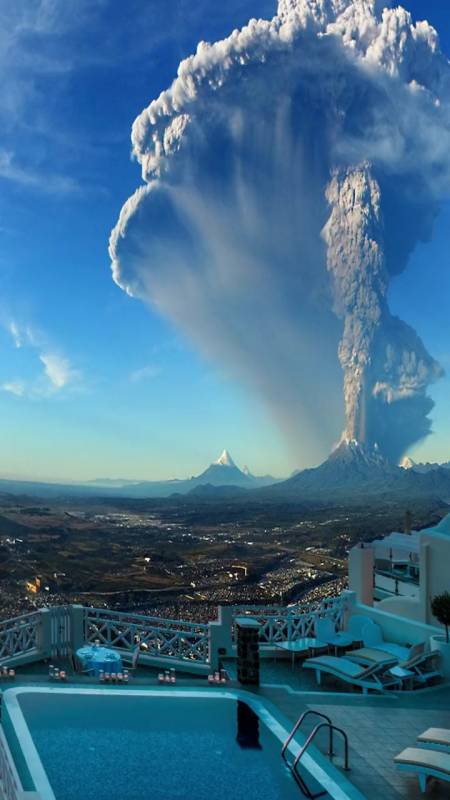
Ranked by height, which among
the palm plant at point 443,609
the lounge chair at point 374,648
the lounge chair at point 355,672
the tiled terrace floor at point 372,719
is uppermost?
the palm plant at point 443,609

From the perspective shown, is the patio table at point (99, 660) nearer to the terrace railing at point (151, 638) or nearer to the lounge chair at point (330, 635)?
the terrace railing at point (151, 638)

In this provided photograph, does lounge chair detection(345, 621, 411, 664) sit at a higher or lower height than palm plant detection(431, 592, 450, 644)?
lower

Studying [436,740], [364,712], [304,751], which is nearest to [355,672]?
[364,712]

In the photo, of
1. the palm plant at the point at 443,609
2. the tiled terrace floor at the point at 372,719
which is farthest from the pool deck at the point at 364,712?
the palm plant at the point at 443,609

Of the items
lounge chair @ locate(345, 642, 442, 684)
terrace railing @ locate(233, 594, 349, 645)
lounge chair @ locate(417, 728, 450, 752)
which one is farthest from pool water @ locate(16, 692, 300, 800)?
terrace railing @ locate(233, 594, 349, 645)

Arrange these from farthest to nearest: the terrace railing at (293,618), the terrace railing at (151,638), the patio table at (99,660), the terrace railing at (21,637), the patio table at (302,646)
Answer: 1. the terrace railing at (293,618)
2. the patio table at (302,646)
3. the terrace railing at (151,638)
4. the terrace railing at (21,637)
5. the patio table at (99,660)

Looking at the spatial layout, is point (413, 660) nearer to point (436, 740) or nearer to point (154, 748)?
point (436, 740)

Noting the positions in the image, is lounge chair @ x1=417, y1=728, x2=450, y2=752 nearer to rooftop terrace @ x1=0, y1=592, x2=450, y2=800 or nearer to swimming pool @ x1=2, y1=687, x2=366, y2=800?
rooftop terrace @ x1=0, y1=592, x2=450, y2=800
